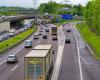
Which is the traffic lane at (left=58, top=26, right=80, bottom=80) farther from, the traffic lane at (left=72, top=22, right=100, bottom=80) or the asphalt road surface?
the traffic lane at (left=72, top=22, right=100, bottom=80)

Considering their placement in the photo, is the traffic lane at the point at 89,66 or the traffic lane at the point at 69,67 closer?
the traffic lane at the point at 69,67

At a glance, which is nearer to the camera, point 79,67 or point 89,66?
point 79,67

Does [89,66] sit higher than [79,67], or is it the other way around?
[79,67]

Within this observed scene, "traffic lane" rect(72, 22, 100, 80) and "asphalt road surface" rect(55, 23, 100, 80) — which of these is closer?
"asphalt road surface" rect(55, 23, 100, 80)

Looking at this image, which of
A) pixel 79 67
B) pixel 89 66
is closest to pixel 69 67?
pixel 79 67

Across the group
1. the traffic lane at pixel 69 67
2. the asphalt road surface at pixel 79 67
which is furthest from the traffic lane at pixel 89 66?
the traffic lane at pixel 69 67

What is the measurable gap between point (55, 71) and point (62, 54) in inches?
803

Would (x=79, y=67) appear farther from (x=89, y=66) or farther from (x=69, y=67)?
(x=89, y=66)

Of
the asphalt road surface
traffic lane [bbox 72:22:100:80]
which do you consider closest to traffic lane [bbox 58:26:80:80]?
the asphalt road surface

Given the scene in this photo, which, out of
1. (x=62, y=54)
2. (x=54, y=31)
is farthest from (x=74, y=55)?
(x=54, y=31)

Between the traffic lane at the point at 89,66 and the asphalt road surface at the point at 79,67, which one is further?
the traffic lane at the point at 89,66

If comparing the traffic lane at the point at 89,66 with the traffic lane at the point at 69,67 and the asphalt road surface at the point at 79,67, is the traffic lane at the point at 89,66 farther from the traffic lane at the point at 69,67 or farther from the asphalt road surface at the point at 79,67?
the traffic lane at the point at 69,67

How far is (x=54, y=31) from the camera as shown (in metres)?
121

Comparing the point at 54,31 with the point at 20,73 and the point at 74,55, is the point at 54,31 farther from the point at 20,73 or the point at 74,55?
the point at 20,73
